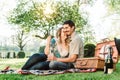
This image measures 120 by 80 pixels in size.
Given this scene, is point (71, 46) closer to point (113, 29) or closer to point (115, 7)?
point (115, 7)

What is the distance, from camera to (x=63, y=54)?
8.39m

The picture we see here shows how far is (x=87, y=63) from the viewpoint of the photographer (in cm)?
873

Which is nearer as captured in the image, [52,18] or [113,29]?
[52,18]

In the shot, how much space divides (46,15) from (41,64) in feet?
85.1

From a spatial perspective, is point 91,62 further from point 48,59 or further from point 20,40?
point 20,40

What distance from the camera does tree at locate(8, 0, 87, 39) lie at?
33156 millimetres

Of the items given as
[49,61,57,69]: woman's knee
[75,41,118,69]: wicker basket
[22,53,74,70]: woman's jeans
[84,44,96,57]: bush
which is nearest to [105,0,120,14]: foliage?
[84,44,96,57]: bush

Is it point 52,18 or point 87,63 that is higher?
point 52,18

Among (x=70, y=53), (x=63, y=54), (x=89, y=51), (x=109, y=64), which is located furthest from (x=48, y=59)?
(x=89, y=51)

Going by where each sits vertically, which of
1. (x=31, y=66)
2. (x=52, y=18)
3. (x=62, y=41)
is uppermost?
(x=52, y=18)

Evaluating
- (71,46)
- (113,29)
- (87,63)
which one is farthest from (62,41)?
(113,29)

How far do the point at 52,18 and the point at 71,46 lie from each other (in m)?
25.2

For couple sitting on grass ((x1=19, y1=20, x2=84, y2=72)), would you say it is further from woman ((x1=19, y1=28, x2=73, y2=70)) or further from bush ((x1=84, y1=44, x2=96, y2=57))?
bush ((x1=84, y1=44, x2=96, y2=57))

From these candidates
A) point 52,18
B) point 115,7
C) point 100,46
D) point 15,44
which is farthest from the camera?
point 15,44
